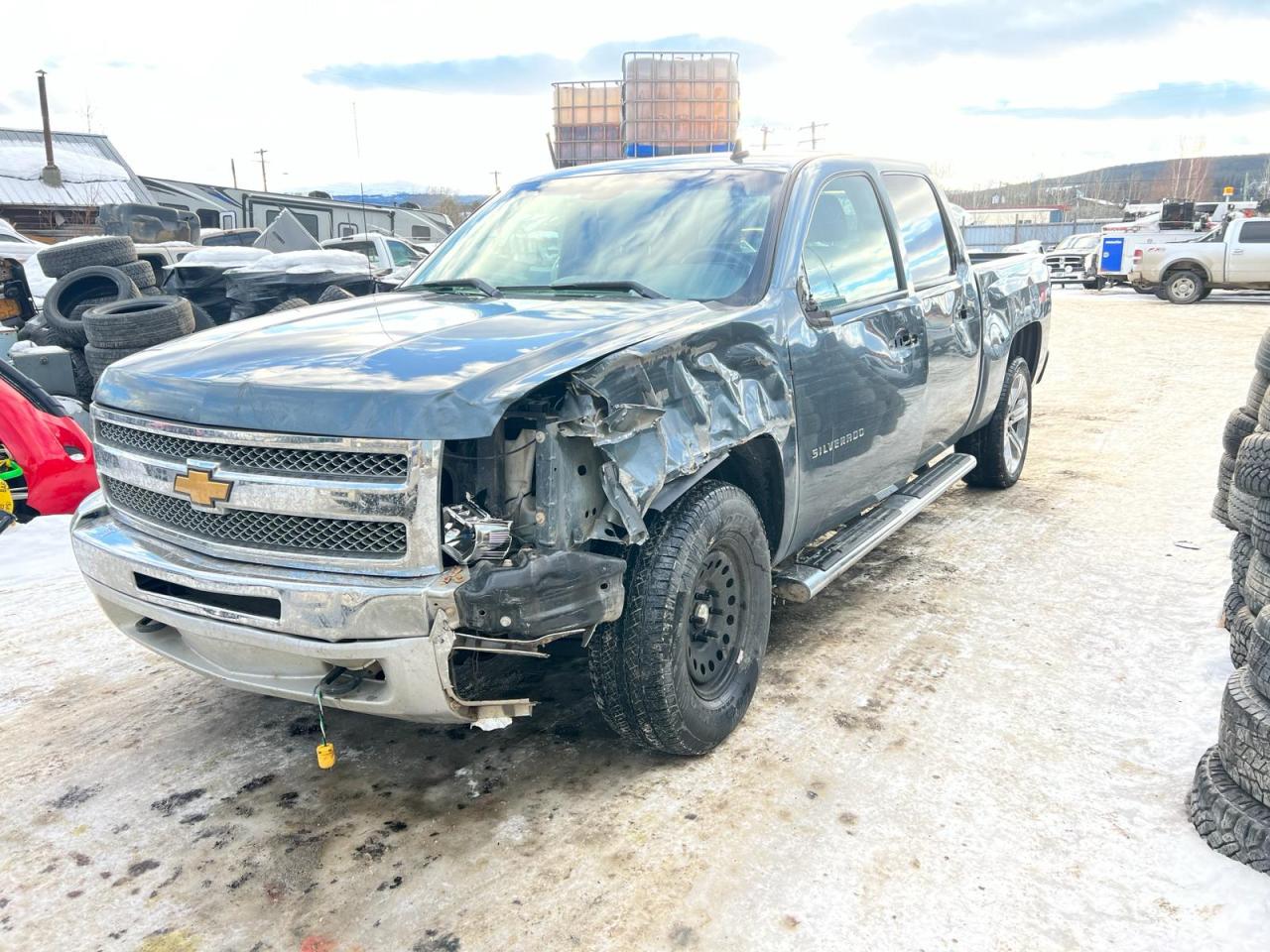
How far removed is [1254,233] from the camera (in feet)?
63.4

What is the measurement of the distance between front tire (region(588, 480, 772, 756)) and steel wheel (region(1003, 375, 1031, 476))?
3.32m

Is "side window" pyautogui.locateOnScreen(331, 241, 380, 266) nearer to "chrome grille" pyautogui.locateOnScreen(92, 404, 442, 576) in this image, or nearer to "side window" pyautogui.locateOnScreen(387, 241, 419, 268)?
"side window" pyautogui.locateOnScreen(387, 241, 419, 268)

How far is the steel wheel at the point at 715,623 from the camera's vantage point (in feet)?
9.84

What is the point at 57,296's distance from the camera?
28.5 feet

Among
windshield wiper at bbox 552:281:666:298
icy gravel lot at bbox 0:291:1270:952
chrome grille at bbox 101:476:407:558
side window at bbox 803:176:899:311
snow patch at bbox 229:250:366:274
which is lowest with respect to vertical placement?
icy gravel lot at bbox 0:291:1270:952

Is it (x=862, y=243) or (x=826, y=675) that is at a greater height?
(x=862, y=243)

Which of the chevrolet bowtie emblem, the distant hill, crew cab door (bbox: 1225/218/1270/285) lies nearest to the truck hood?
the chevrolet bowtie emblem

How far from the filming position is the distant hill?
275 feet

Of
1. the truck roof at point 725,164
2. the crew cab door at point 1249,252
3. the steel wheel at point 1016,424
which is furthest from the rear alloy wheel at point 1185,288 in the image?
the truck roof at point 725,164

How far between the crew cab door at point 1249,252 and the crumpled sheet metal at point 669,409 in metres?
20.5

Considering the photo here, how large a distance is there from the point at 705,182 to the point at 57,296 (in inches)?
293

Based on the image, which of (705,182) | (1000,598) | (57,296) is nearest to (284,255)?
(57,296)

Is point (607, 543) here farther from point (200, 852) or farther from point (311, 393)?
point (200, 852)

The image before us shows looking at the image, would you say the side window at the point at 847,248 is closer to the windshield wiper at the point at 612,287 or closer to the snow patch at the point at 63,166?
the windshield wiper at the point at 612,287
